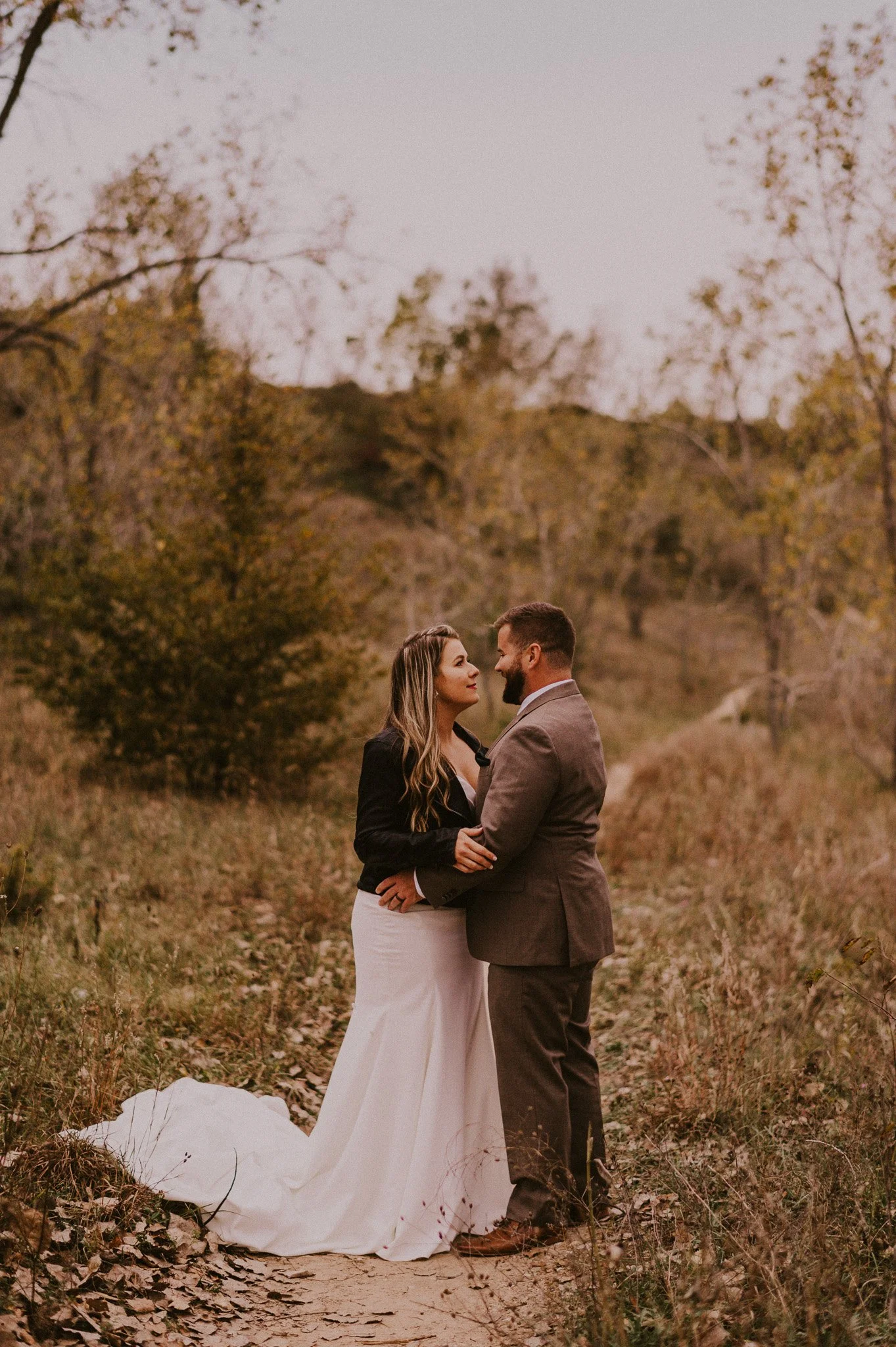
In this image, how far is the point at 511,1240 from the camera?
4.34 metres

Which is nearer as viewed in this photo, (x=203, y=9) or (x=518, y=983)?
(x=518, y=983)

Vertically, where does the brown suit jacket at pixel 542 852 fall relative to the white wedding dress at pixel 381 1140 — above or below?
above

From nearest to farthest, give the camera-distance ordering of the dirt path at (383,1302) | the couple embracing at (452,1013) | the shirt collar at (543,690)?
the dirt path at (383,1302), the couple embracing at (452,1013), the shirt collar at (543,690)

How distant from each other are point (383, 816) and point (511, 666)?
825mm

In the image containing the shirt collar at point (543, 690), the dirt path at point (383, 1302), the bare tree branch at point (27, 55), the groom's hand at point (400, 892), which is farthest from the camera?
the bare tree branch at point (27, 55)

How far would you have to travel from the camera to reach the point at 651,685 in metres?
33.0

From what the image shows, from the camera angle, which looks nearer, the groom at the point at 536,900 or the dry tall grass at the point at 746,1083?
the dry tall grass at the point at 746,1083

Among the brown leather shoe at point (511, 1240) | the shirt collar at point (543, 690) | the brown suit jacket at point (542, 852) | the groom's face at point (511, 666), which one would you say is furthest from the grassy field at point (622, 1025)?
the groom's face at point (511, 666)

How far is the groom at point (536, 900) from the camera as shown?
4383 millimetres

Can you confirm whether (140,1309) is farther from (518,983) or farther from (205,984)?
(205,984)

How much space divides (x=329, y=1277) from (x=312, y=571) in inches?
325

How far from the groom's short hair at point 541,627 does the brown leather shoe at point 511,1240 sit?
2.26m

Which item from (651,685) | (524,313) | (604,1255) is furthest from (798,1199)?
(524,313)

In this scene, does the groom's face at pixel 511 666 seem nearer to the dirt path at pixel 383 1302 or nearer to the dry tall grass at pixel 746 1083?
the dry tall grass at pixel 746 1083
